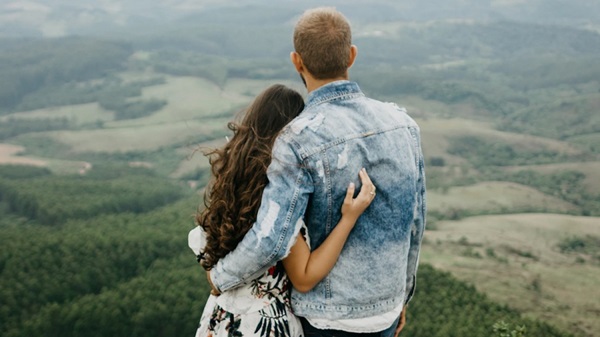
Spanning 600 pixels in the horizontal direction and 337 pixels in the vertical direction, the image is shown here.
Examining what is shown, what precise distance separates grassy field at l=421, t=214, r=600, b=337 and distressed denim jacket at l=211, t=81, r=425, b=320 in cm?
1517

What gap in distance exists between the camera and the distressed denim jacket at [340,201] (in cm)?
249

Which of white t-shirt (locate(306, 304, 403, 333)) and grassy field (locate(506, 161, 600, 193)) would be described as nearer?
white t-shirt (locate(306, 304, 403, 333))

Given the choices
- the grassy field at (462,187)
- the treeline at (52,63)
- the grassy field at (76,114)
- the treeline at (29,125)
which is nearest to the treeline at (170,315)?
the grassy field at (462,187)

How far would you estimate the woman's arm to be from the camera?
2.52m

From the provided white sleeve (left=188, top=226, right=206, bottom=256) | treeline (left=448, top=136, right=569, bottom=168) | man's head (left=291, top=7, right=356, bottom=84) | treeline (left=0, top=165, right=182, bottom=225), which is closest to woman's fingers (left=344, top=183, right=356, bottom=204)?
man's head (left=291, top=7, right=356, bottom=84)

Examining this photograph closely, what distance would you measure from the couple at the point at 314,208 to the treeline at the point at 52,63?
88469 millimetres

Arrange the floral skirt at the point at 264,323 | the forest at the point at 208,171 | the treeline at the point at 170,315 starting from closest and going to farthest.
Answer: the floral skirt at the point at 264,323
the treeline at the point at 170,315
the forest at the point at 208,171

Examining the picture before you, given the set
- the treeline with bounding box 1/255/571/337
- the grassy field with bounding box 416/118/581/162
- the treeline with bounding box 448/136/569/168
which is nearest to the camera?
the treeline with bounding box 1/255/571/337

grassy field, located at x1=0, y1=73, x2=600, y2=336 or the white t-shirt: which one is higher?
the white t-shirt

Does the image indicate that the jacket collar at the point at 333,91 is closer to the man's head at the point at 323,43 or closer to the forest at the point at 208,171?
the man's head at the point at 323,43

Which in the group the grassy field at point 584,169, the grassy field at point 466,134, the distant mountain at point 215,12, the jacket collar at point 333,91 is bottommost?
the distant mountain at point 215,12

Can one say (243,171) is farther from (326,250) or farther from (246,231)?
(326,250)

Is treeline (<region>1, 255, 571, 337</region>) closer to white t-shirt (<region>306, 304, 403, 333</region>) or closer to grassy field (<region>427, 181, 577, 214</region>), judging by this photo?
white t-shirt (<region>306, 304, 403, 333</region>)

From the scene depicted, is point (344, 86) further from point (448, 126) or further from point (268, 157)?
point (448, 126)
